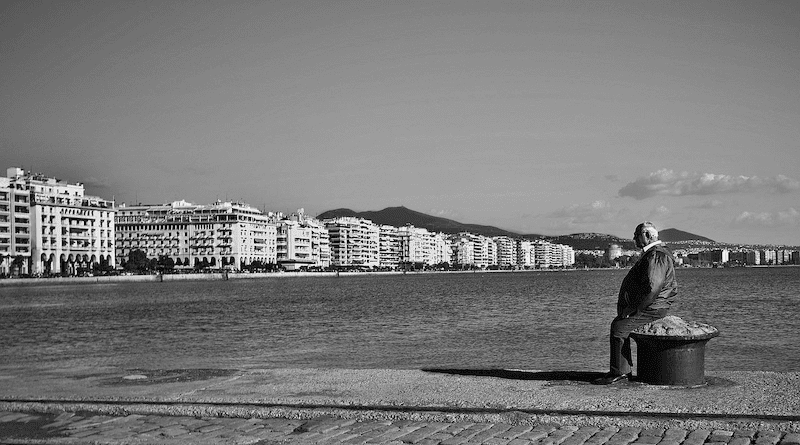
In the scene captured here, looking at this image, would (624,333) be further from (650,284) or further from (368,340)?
(368,340)

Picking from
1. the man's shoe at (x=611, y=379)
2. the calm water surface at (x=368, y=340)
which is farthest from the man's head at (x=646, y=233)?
the calm water surface at (x=368, y=340)

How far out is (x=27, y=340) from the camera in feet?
110

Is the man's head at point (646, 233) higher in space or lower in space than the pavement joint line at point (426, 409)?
higher

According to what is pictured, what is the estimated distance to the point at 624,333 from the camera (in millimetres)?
10922

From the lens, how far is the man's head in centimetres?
1106

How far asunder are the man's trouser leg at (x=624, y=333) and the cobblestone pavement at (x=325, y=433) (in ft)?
8.28

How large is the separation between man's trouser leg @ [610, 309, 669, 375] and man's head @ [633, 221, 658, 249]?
2.80 feet

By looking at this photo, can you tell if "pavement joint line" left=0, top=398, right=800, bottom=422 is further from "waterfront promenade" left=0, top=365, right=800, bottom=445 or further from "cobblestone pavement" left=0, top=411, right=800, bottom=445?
"cobblestone pavement" left=0, top=411, right=800, bottom=445

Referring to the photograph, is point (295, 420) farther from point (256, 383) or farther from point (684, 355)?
point (684, 355)

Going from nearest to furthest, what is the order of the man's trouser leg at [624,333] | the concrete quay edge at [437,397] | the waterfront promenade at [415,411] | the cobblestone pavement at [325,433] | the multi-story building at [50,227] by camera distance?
the cobblestone pavement at [325,433] → the waterfront promenade at [415,411] → the concrete quay edge at [437,397] → the man's trouser leg at [624,333] → the multi-story building at [50,227]

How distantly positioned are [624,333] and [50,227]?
171 meters

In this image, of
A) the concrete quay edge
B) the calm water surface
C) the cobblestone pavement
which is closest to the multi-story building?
the calm water surface

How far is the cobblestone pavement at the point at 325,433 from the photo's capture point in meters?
8.05

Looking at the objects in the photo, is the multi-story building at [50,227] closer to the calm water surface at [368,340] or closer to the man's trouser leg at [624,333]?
the calm water surface at [368,340]
